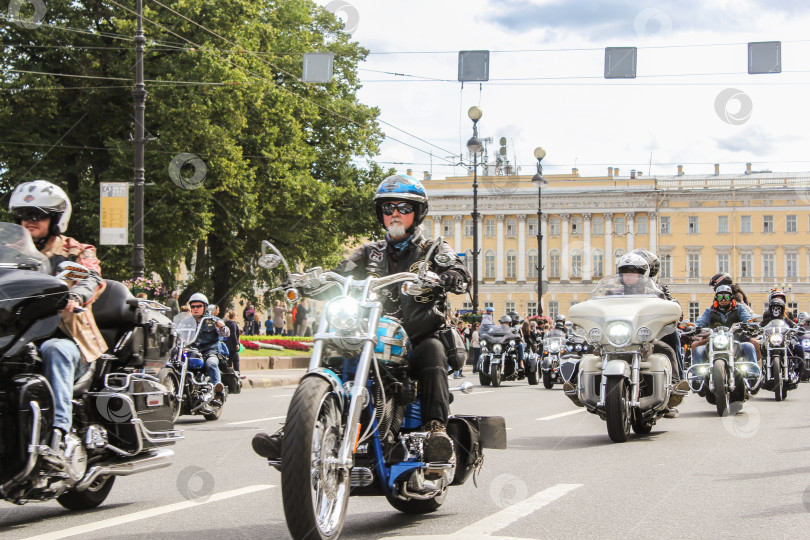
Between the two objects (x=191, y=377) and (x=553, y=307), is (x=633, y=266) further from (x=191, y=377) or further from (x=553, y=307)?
(x=553, y=307)

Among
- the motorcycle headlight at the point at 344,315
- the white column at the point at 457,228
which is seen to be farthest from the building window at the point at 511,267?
the motorcycle headlight at the point at 344,315

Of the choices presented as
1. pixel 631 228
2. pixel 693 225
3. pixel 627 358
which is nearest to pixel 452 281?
pixel 627 358

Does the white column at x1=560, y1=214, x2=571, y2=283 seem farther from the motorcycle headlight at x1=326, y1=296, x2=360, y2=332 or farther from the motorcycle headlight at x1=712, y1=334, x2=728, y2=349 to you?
the motorcycle headlight at x1=326, y1=296, x2=360, y2=332

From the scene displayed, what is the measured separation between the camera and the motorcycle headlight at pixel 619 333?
10203 mm

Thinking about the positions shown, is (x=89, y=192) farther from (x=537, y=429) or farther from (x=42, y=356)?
(x=42, y=356)

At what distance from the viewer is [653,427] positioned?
12.1m

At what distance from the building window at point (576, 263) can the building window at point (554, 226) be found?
276 cm

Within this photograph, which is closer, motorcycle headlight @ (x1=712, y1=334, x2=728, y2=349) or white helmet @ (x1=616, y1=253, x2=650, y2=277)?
white helmet @ (x1=616, y1=253, x2=650, y2=277)

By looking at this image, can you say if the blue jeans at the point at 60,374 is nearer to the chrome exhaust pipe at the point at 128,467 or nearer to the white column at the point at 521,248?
the chrome exhaust pipe at the point at 128,467

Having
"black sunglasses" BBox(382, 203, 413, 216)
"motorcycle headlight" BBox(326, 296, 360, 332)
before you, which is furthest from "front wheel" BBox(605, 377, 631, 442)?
"motorcycle headlight" BBox(326, 296, 360, 332)

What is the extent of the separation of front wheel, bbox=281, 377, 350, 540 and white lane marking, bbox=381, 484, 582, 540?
650 millimetres

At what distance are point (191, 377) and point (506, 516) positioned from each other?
8449 millimetres

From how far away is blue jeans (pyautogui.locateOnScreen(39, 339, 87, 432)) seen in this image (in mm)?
5637

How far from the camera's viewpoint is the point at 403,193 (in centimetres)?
591
